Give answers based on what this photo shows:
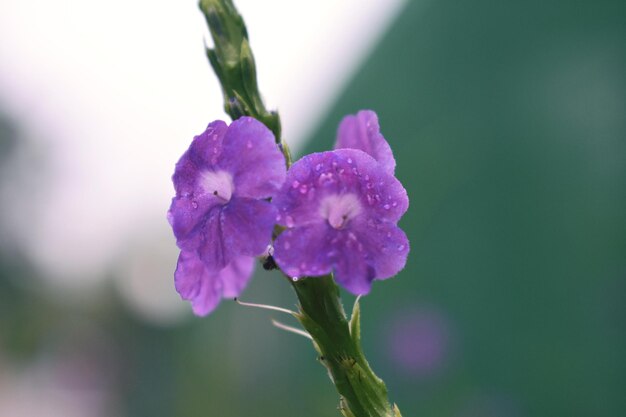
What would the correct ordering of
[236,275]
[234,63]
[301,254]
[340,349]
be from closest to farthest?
[301,254], [340,349], [234,63], [236,275]

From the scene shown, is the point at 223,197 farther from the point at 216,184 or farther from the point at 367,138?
the point at 367,138

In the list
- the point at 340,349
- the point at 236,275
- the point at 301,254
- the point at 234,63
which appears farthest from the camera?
the point at 236,275

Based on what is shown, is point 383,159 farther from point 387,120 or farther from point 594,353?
point 387,120

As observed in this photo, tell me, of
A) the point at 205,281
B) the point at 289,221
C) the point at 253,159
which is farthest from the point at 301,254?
the point at 205,281

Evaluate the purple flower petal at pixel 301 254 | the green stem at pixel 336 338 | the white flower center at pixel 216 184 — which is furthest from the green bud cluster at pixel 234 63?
the purple flower petal at pixel 301 254

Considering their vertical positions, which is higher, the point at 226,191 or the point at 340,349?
the point at 226,191

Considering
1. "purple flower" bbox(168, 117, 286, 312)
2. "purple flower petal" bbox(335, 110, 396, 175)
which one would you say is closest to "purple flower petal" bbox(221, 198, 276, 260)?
"purple flower" bbox(168, 117, 286, 312)
